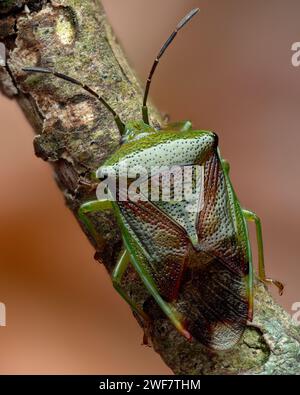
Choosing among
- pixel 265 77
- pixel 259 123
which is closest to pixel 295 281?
pixel 259 123

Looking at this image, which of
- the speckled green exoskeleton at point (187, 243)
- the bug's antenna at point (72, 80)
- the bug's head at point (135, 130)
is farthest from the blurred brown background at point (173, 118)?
the bug's antenna at point (72, 80)

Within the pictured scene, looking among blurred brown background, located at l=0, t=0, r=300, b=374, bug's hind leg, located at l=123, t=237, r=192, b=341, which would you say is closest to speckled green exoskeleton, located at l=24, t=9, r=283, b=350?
bug's hind leg, located at l=123, t=237, r=192, b=341

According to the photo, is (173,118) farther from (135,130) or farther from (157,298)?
(157,298)

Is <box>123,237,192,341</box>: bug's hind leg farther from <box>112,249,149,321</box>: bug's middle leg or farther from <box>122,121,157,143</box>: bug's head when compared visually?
<box>122,121,157,143</box>: bug's head

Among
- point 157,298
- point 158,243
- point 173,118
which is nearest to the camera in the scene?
point 157,298

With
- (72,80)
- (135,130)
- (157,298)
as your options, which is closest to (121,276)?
(157,298)

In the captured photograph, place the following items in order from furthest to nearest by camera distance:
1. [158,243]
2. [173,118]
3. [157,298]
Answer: [173,118], [158,243], [157,298]
